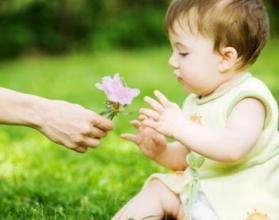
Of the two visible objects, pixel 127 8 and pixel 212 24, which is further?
pixel 127 8

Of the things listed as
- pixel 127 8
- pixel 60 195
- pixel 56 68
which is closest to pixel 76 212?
pixel 60 195

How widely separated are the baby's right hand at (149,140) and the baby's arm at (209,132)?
1.30 ft

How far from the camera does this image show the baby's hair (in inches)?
110

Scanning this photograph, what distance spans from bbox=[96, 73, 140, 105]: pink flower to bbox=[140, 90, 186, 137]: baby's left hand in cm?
9

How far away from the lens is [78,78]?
9.58m

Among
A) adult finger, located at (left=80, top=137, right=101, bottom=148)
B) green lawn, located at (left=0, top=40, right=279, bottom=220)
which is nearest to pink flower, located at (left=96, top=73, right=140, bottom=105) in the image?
adult finger, located at (left=80, top=137, right=101, bottom=148)

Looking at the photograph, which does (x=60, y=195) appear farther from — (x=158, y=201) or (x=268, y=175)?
(x=268, y=175)

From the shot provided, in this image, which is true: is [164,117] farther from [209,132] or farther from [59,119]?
[59,119]

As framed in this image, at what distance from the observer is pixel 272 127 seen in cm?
283

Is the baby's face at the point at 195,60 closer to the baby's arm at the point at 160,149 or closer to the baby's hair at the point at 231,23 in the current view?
→ the baby's hair at the point at 231,23

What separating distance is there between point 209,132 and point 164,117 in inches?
7.2

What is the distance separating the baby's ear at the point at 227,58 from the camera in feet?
9.17

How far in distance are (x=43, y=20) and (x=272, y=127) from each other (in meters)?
12.0

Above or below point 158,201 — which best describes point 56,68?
above
